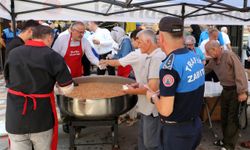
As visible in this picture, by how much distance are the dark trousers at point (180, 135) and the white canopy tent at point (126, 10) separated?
79.6 inches

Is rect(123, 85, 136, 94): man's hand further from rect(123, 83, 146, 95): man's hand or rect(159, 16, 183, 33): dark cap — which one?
rect(159, 16, 183, 33): dark cap

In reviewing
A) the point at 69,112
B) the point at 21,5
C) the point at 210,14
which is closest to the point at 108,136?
the point at 69,112

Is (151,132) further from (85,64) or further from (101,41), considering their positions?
(101,41)

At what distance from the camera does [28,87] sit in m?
2.50

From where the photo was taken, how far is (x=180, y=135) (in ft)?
7.26

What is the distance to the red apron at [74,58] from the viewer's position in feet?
13.5

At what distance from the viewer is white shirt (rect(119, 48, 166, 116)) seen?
2887 mm

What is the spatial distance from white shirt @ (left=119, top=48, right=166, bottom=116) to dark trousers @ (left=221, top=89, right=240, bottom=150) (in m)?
1.24

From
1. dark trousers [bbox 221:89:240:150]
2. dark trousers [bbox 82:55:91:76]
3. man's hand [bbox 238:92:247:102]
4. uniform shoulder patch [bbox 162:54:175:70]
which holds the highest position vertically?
uniform shoulder patch [bbox 162:54:175:70]

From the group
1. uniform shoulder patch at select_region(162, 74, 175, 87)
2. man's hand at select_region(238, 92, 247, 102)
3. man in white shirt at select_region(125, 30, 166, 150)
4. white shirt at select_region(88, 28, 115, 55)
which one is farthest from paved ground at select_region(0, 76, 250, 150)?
uniform shoulder patch at select_region(162, 74, 175, 87)

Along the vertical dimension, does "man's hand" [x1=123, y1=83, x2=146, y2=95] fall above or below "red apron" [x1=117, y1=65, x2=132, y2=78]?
above

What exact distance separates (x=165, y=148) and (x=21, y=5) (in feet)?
9.31

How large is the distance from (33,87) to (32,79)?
7 centimetres

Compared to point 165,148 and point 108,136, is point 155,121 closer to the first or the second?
point 165,148
